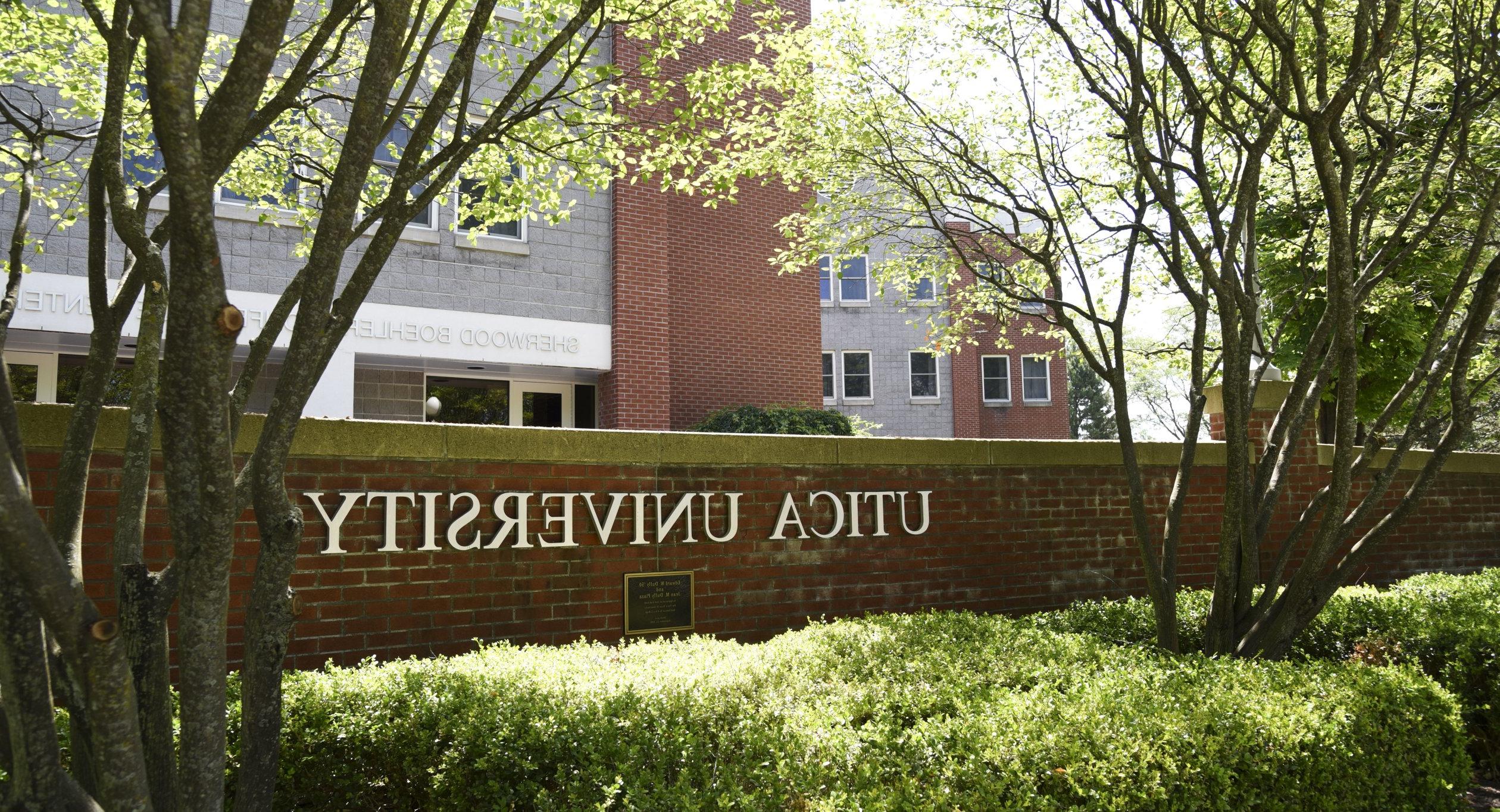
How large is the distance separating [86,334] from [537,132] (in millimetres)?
8527

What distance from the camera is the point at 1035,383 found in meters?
30.3

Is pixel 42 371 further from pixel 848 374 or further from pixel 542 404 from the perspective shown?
pixel 848 374

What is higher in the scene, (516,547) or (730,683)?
(516,547)

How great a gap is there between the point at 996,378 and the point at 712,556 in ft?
79.5

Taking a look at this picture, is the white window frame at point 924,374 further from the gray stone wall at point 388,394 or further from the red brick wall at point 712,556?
the red brick wall at point 712,556

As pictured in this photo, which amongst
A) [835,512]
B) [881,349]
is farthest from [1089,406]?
[835,512]

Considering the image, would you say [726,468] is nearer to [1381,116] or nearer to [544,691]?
[544,691]

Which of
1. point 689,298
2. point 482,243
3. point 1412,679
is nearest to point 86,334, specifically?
point 482,243

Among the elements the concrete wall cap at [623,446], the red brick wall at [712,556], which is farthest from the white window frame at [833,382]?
the concrete wall cap at [623,446]

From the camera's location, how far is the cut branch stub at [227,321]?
241 cm

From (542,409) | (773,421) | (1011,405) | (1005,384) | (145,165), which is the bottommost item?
(773,421)

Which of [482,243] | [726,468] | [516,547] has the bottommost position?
[516,547]

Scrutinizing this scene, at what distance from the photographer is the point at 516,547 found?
6.44 m

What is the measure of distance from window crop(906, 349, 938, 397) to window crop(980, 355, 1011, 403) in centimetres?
176
